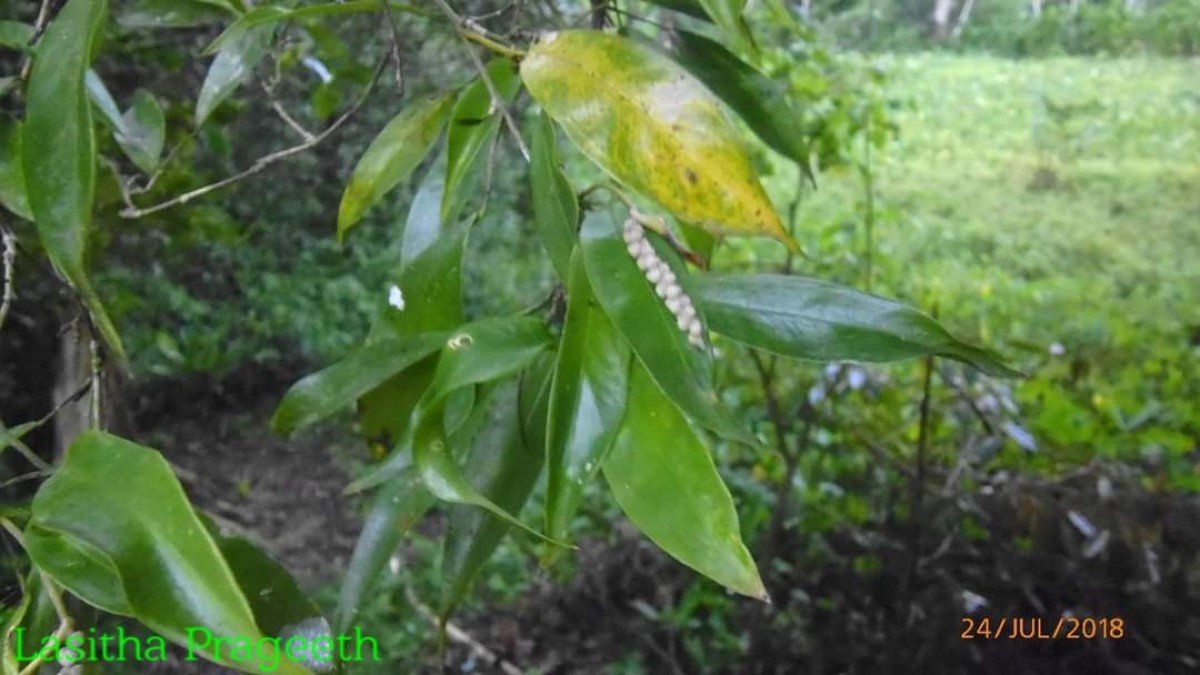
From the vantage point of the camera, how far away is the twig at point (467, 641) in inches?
42.2

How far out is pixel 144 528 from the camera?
0.23 metres

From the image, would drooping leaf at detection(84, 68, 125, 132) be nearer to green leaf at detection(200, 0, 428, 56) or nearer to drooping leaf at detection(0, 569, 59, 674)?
green leaf at detection(200, 0, 428, 56)

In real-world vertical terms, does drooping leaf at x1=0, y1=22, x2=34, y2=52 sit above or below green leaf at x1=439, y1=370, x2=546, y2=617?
above

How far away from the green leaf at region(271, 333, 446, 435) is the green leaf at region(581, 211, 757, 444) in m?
0.08

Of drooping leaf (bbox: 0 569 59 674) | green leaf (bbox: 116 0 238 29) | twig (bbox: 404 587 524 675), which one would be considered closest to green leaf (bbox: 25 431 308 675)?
drooping leaf (bbox: 0 569 59 674)

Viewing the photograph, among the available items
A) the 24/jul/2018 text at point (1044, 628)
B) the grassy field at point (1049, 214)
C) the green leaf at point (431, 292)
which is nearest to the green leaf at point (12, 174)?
the green leaf at point (431, 292)

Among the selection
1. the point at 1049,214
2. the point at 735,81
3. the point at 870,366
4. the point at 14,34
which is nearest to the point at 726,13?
the point at 735,81

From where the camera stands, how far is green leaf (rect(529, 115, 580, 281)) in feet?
0.89

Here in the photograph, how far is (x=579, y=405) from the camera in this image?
10.1 inches

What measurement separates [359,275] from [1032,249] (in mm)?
1147

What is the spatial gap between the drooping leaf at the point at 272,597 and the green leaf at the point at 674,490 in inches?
4.4

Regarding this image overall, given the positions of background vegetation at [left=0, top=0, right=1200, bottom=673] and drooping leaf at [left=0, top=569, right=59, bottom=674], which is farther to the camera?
background vegetation at [left=0, top=0, right=1200, bottom=673]

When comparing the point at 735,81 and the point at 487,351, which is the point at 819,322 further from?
the point at 735,81

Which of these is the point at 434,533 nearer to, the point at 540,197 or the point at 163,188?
the point at 163,188
